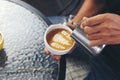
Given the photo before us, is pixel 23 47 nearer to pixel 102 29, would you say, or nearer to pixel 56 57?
pixel 56 57

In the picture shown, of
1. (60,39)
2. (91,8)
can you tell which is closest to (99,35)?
(60,39)

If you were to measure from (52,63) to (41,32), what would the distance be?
0.21 m

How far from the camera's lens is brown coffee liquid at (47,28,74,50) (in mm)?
1230

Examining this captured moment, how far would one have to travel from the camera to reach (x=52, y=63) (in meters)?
1.33

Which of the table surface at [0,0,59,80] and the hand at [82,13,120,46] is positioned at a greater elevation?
the hand at [82,13,120,46]

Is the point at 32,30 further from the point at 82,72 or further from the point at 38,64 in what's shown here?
the point at 82,72

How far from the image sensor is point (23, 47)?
1.36 meters

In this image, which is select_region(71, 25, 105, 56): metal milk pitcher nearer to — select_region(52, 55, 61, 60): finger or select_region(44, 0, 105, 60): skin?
select_region(52, 55, 61, 60): finger

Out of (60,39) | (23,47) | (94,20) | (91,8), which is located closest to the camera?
(94,20)

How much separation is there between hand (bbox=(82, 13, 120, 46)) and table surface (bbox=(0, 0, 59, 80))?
331 millimetres

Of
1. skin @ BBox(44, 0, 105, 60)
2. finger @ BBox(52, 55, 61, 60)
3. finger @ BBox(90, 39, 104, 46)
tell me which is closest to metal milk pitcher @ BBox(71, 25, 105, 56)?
finger @ BBox(90, 39, 104, 46)

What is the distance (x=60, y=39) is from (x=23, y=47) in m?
0.22

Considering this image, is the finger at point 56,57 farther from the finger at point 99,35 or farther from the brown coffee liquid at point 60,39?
Result: the finger at point 99,35

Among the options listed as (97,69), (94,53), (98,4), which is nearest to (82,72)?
(97,69)
